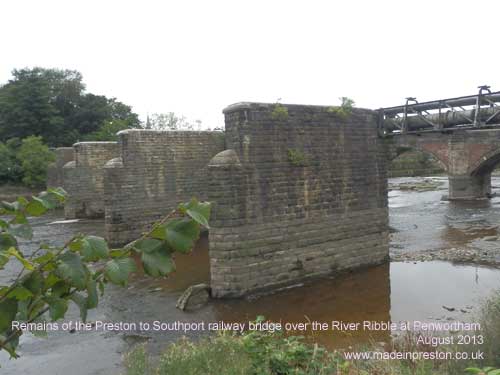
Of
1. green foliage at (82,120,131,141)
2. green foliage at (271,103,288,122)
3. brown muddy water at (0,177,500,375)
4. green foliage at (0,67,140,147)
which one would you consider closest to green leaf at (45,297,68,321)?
brown muddy water at (0,177,500,375)

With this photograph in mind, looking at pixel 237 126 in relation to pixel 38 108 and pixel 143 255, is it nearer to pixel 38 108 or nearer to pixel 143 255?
pixel 143 255

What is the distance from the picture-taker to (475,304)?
25.1 ft

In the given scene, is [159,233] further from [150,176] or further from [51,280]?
[150,176]

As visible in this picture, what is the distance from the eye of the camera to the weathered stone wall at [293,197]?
8164 mm

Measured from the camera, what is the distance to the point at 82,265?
1.48m

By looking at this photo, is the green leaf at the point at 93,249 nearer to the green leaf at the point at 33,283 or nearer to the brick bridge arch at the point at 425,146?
the green leaf at the point at 33,283

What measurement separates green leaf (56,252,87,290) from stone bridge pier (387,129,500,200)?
22583 mm

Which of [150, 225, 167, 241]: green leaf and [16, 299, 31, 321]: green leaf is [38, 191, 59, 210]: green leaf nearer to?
[16, 299, 31, 321]: green leaf

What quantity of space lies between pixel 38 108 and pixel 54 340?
119ft

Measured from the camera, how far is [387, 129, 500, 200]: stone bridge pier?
2280 centimetres

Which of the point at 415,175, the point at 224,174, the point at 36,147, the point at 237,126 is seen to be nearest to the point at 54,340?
the point at 224,174

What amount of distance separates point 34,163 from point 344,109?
27.4 meters

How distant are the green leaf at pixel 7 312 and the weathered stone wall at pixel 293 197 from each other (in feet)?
21.6

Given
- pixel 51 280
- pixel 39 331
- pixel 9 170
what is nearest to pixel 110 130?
pixel 9 170
